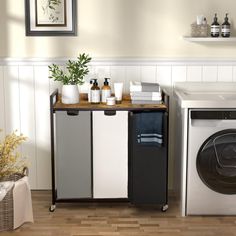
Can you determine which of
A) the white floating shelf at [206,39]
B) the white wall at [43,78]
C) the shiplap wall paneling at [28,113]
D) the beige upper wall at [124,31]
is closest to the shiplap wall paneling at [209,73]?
the white wall at [43,78]

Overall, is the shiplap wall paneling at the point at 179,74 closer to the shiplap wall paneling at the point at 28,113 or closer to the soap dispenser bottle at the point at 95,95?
the soap dispenser bottle at the point at 95,95

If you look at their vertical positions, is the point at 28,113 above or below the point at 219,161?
above

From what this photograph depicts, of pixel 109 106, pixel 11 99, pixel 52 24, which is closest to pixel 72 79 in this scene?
pixel 109 106

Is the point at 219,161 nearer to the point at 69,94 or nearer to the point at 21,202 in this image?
the point at 69,94

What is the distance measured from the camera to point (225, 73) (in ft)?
13.8

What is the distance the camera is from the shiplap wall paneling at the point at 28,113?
4.20m

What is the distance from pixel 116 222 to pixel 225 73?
5.01 feet

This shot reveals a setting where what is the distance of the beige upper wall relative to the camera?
4.10 meters

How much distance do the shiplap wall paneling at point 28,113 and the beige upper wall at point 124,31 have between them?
6.8 inches

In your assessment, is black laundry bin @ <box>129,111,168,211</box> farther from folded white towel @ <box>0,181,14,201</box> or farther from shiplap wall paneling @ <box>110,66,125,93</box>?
folded white towel @ <box>0,181,14,201</box>

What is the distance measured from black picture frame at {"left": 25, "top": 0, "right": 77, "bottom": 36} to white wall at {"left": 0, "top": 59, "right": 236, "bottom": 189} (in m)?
0.23

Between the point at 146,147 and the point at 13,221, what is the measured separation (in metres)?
1.11

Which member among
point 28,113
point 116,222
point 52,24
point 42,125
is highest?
point 52,24

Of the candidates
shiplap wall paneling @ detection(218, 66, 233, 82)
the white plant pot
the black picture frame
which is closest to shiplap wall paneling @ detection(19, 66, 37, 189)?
the black picture frame
